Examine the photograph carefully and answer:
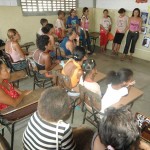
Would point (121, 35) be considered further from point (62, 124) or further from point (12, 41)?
point (62, 124)

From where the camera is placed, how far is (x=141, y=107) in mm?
3234

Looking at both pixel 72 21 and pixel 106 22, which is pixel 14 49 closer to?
pixel 72 21

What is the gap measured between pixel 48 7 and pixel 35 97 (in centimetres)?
431

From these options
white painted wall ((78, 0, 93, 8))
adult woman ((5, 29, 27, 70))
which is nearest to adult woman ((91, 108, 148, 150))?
adult woman ((5, 29, 27, 70))

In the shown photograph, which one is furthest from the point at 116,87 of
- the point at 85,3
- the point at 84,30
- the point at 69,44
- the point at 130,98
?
the point at 85,3

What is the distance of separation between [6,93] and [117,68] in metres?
3.45

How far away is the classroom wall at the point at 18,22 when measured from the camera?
5.09m

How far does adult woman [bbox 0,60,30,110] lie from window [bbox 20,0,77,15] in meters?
3.76

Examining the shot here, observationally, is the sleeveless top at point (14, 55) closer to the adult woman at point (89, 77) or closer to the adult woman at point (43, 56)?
the adult woman at point (43, 56)

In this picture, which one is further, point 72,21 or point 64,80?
point 72,21

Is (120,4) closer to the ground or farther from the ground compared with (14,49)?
farther from the ground

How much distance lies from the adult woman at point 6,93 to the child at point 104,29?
4.38 metres

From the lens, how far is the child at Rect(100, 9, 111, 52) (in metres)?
5.87

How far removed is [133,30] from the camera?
5.20m
